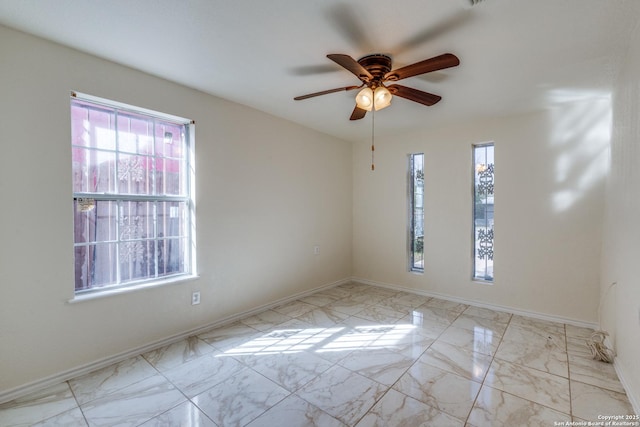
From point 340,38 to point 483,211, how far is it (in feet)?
9.54

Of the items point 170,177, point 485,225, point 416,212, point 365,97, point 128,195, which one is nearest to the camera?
point 365,97

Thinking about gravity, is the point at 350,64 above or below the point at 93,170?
above

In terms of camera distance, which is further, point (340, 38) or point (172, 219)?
point (172, 219)

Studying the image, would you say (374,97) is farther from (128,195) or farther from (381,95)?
(128,195)

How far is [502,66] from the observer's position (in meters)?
2.28

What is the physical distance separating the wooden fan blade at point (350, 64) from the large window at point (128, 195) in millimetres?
1759

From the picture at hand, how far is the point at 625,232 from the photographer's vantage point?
2.12 metres

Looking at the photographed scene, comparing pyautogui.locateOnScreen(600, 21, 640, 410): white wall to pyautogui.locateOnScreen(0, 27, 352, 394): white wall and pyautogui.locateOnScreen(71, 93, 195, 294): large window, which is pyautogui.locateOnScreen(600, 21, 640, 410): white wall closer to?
pyautogui.locateOnScreen(0, 27, 352, 394): white wall

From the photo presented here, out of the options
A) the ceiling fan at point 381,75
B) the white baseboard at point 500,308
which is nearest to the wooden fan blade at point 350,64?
the ceiling fan at point 381,75

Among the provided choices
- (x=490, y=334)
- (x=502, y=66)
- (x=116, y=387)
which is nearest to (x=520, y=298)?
(x=490, y=334)

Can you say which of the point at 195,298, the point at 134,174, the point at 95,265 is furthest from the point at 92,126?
the point at 195,298

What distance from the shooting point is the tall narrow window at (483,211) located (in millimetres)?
3670

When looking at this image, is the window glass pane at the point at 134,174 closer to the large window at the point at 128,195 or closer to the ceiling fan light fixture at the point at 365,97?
the large window at the point at 128,195

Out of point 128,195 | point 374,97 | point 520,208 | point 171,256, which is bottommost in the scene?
point 171,256
